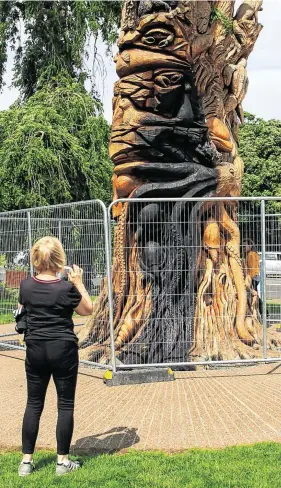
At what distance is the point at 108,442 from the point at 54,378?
43.2 inches

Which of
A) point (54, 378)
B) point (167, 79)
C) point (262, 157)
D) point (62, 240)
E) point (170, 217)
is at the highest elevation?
point (262, 157)

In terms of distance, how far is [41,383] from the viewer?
4.41 metres

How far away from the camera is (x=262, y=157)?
Result: 35125 millimetres

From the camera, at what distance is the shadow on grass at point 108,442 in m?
4.95

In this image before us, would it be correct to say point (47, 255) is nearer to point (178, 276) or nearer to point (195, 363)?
point (195, 363)

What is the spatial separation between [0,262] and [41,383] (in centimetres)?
597

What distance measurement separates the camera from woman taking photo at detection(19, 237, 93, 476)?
4.32 m

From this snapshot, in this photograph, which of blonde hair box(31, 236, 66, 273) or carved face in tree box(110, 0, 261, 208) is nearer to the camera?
blonde hair box(31, 236, 66, 273)


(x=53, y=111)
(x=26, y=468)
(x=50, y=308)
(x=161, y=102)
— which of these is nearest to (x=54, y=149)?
(x=53, y=111)

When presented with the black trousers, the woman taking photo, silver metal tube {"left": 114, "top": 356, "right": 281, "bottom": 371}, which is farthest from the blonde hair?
silver metal tube {"left": 114, "top": 356, "right": 281, "bottom": 371}

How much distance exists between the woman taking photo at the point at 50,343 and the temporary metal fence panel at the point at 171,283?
361 cm

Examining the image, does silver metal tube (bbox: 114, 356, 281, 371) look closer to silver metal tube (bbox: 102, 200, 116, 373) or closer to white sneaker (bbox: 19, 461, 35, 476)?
silver metal tube (bbox: 102, 200, 116, 373)

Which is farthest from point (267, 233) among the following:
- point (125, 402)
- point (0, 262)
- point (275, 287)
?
point (0, 262)

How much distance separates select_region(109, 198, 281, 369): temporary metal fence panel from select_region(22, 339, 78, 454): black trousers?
3.60 m
